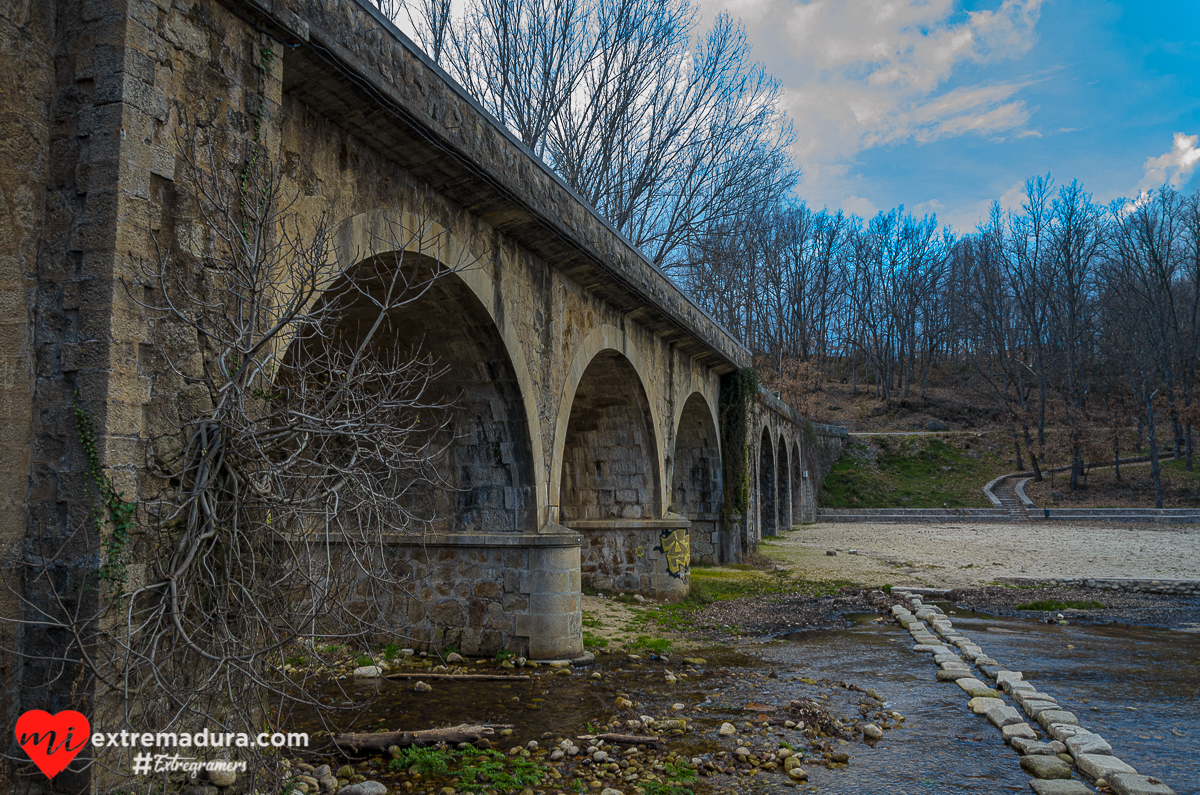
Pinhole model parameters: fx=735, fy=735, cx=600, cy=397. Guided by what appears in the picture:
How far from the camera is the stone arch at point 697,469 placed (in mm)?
15258

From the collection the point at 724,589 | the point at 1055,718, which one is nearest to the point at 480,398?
the point at 1055,718

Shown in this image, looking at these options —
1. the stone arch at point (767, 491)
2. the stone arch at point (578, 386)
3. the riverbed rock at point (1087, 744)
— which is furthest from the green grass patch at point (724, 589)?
the stone arch at point (767, 491)

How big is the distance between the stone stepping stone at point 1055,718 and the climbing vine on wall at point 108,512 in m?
5.65


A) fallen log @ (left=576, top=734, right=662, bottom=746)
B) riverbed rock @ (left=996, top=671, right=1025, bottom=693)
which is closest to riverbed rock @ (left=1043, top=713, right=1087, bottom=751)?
riverbed rock @ (left=996, top=671, right=1025, bottom=693)

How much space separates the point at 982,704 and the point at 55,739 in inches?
227

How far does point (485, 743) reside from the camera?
4.72 m

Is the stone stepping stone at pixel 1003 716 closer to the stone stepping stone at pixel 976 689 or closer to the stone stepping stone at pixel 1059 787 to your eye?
the stone stepping stone at pixel 976 689

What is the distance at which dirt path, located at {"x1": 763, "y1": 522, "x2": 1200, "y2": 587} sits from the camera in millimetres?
A: 13539

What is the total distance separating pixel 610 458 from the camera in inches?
452

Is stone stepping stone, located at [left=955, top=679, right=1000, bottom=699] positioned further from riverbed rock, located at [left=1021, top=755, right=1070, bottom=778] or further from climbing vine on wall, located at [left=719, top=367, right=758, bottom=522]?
climbing vine on wall, located at [left=719, top=367, right=758, bottom=522]

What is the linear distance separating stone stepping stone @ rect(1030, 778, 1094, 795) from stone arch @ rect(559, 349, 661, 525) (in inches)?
292

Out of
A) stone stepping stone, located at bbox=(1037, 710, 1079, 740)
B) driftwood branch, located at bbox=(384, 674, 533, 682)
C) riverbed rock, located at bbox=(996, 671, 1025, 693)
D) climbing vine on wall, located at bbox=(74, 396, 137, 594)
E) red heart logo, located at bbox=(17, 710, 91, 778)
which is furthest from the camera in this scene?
driftwood branch, located at bbox=(384, 674, 533, 682)

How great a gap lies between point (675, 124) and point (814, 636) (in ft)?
43.1

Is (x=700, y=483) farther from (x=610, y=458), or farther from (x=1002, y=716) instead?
(x=1002, y=716)
